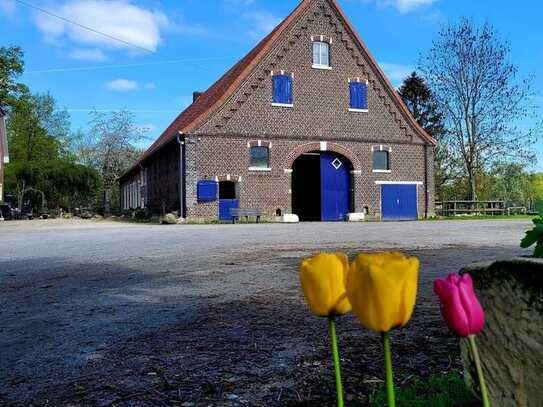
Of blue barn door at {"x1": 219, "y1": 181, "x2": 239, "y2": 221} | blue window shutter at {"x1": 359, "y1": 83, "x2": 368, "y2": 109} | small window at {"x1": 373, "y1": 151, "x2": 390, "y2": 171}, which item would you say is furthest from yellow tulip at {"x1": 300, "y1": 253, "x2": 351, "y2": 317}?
blue window shutter at {"x1": 359, "y1": 83, "x2": 368, "y2": 109}

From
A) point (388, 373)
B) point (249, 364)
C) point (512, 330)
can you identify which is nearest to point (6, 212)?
point (249, 364)

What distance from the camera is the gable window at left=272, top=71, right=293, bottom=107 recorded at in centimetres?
2600

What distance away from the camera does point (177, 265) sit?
269 inches

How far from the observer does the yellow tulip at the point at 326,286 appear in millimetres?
968

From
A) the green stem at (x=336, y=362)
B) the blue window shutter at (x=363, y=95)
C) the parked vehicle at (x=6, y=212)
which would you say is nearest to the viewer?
the green stem at (x=336, y=362)

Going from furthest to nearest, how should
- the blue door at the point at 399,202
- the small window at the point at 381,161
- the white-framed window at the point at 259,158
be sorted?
1. the small window at the point at 381,161
2. the blue door at the point at 399,202
3. the white-framed window at the point at 259,158

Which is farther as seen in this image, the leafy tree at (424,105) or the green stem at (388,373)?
the leafy tree at (424,105)

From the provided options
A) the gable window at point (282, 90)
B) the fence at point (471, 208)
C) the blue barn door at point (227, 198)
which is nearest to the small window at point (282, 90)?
the gable window at point (282, 90)

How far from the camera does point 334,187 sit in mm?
27266

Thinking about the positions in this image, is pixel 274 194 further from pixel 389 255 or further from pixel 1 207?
pixel 389 255

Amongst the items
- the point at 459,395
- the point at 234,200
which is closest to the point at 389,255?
the point at 459,395

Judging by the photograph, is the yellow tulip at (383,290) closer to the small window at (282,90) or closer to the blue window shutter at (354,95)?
the small window at (282,90)

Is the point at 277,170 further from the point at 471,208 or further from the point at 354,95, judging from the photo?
the point at 471,208

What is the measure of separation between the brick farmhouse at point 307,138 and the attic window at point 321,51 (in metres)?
0.05
